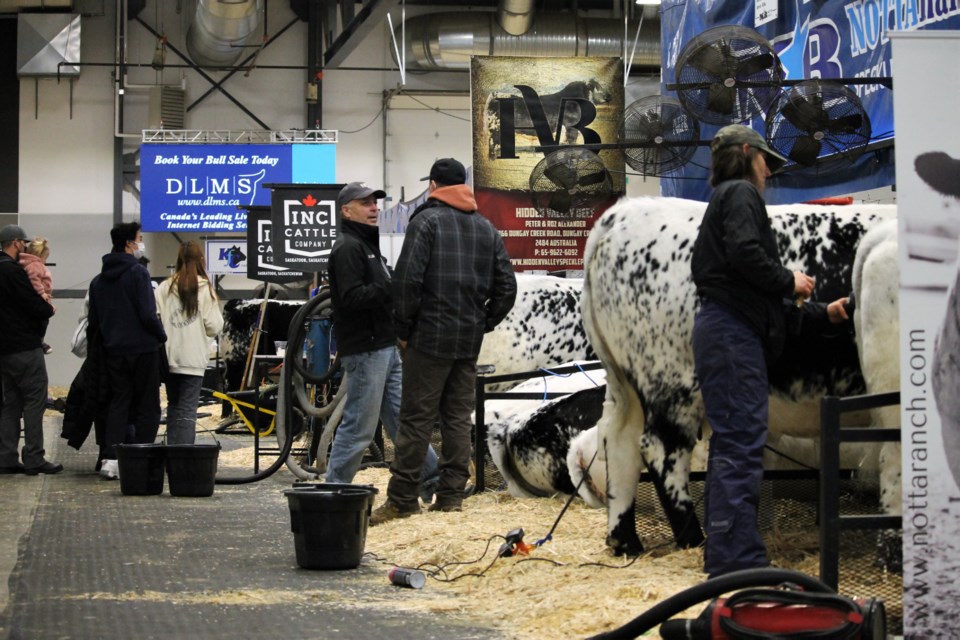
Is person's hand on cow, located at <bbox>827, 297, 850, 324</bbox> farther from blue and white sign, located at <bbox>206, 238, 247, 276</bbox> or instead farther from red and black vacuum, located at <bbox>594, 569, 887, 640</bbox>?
blue and white sign, located at <bbox>206, 238, 247, 276</bbox>

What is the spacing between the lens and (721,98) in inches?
398

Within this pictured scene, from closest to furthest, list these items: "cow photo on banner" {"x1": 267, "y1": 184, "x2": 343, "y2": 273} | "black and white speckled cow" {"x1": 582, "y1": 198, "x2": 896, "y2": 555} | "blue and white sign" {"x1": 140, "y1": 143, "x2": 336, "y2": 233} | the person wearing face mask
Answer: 1. "black and white speckled cow" {"x1": 582, "y1": 198, "x2": 896, "y2": 555}
2. the person wearing face mask
3. "cow photo on banner" {"x1": 267, "y1": 184, "x2": 343, "y2": 273}
4. "blue and white sign" {"x1": 140, "y1": 143, "x2": 336, "y2": 233}

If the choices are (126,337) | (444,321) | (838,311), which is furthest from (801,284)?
(126,337)

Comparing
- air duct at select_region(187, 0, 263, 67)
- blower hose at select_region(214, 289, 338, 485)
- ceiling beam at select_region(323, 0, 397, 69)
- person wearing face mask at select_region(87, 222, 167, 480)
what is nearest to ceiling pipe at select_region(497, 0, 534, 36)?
ceiling beam at select_region(323, 0, 397, 69)

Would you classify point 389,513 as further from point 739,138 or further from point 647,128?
point 647,128

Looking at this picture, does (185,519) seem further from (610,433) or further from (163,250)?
(163,250)

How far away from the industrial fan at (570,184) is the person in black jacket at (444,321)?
4640 mm

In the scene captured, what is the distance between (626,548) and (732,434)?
44.3 inches

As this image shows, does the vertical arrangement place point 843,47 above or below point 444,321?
above

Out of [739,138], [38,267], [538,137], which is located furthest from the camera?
[538,137]

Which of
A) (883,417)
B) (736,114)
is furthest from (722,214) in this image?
(736,114)

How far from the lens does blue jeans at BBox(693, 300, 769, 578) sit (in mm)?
4898

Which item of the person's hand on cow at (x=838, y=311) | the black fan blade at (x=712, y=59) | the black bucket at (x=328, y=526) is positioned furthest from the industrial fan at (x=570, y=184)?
the person's hand on cow at (x=838, y=311)

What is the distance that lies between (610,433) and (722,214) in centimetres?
136
